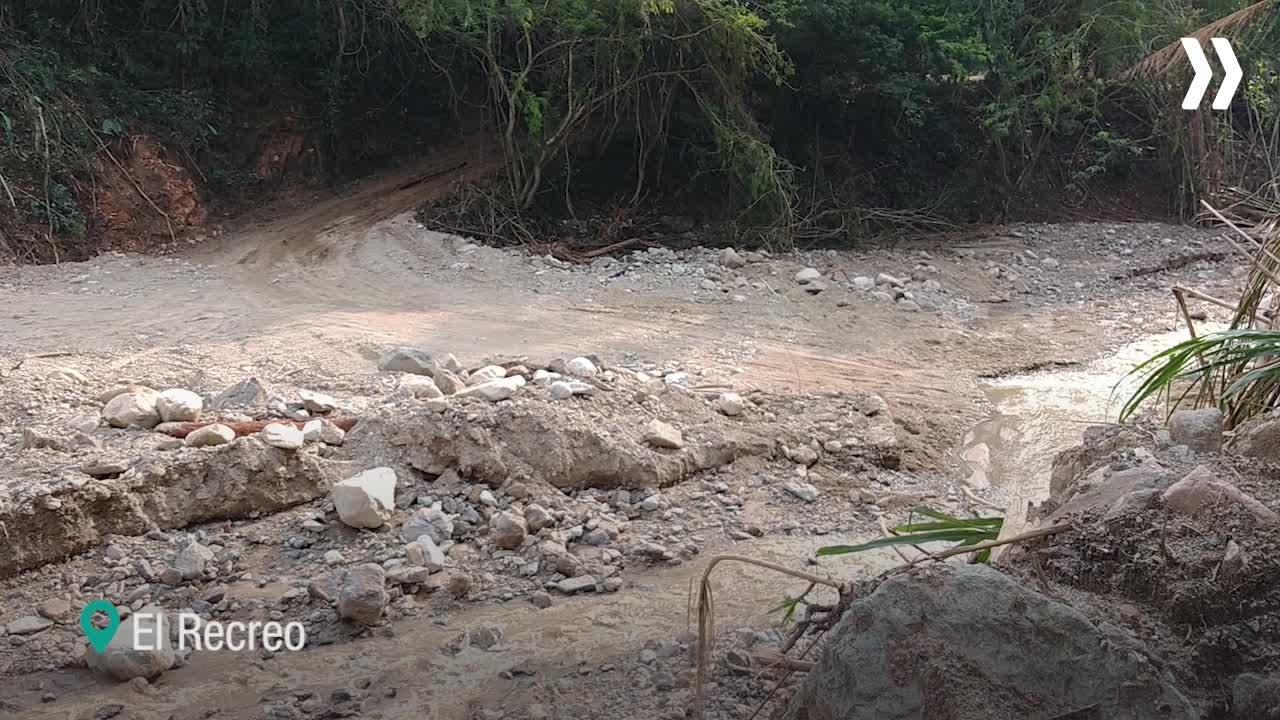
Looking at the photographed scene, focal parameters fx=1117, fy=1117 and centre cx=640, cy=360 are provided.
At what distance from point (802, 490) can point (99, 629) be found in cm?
262

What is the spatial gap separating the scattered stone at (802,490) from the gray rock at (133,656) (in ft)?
8.06

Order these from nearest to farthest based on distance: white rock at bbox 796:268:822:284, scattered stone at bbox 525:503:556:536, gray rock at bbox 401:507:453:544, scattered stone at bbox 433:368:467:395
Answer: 1. gray rock at bbox 401:507:453:544
2. scattered stone at bbox 525:503:556:536
3. scattered stone at bbox 433:368:467:395
4. white rock at bbox 796:268:822:284

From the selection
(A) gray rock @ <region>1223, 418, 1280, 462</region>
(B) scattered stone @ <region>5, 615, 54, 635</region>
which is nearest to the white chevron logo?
(A) gray rock @ <region>1223, 418, 1280, 462</region>

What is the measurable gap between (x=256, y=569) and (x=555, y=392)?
151 centimetres

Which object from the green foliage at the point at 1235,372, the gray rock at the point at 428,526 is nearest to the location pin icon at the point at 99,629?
the gray rock at the point at 428,526

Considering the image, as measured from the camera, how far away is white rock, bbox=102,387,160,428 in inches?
168

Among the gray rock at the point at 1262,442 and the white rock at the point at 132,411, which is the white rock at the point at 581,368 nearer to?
the white rock at the point at 132,411

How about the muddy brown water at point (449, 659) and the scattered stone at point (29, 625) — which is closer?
the muddy brown water at point (449, 659)

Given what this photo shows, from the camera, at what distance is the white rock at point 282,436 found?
397cm

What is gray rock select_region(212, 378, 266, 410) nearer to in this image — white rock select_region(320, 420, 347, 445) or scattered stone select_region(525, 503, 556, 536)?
white rock select_region(320, 420, 347, 445)

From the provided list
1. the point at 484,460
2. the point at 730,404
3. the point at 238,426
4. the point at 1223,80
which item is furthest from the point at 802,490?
the point at 1223,80

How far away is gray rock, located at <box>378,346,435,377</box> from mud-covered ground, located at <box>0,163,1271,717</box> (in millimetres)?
145

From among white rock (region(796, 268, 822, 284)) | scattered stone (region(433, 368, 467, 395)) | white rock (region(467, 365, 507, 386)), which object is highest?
scattered stone (region(433, 368, 467, 395))

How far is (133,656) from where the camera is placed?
111 inches
